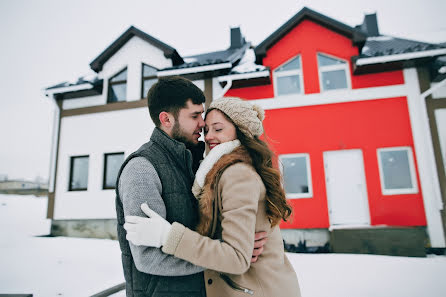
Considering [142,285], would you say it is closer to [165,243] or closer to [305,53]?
[165,243]

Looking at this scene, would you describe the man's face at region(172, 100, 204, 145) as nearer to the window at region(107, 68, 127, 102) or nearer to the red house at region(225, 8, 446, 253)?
the red house at region(225, 8, 446, 253)

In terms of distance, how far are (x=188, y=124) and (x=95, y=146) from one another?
7894 mm

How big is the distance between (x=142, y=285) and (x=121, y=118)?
7.99 m

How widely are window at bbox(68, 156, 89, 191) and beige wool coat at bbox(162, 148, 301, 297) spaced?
860 centimetres

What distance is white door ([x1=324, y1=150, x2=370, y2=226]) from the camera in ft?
22.3

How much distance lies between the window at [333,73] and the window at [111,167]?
7154 millimetres

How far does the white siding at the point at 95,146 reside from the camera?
8.12 metres

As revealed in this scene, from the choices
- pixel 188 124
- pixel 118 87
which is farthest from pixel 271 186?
pixel 118 87

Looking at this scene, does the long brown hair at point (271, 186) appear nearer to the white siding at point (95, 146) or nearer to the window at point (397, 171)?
the window at point (397, 171)

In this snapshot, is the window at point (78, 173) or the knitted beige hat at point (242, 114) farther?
the window at point (78, 173)

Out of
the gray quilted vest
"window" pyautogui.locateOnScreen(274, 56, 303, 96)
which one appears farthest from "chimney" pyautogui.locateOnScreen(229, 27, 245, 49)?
the gray quilted vest

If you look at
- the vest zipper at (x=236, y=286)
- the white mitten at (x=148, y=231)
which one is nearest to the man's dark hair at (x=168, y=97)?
the white mitten at (x=148, y=231)

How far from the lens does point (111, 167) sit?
841 cm

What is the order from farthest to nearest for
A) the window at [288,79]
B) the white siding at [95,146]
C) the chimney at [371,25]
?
the chimney at [371,25] < the white siding at [95,146] < the window at [288,79]
